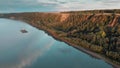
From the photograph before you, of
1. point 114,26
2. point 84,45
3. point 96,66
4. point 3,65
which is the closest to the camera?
point 3,65

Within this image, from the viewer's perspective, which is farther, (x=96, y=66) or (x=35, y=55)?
(x=35, y=55)

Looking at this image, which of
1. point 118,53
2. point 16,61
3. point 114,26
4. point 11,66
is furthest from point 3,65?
point 114,26

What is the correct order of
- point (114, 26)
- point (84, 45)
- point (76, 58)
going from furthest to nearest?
point (114, 26) < point (84, 45) < point (76, 58)

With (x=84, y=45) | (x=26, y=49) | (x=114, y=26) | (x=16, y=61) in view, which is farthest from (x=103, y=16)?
(x=16, y=61)

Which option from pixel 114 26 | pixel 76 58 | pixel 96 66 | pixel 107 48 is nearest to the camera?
pixel 96 66

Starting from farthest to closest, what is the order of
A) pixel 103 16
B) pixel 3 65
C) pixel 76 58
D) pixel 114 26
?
1. pixel 103 16
2. pixel 114 26
3. pixel 76 58
4. pixel 3 65

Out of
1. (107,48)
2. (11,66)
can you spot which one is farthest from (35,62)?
(107,48)

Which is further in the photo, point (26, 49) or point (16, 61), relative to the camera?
point (26, 49)

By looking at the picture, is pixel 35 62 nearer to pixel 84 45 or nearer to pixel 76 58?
pixel 76 58

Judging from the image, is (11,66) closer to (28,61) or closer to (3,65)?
(3,65)
